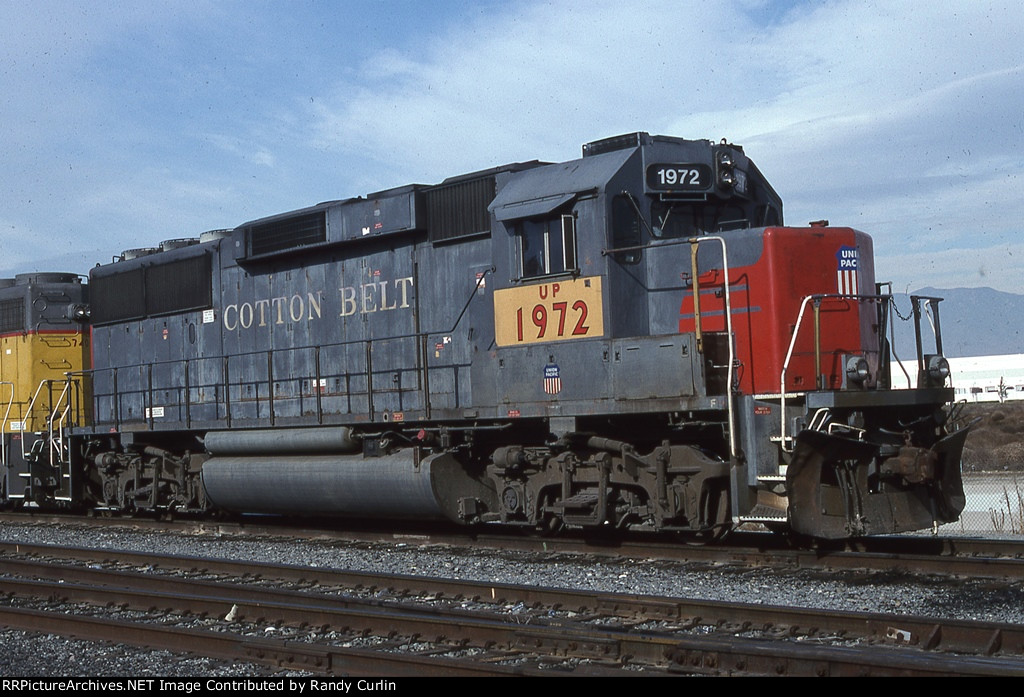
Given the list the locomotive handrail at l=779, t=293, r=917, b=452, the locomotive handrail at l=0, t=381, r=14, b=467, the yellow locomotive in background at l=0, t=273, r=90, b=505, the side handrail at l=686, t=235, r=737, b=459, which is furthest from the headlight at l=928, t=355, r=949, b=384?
the locomotive handrail at l=0, t=381, r=14, b=467

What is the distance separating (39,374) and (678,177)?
1137 cm

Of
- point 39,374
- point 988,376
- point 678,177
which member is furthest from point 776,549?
point 988,376

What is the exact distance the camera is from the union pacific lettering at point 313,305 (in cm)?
1215

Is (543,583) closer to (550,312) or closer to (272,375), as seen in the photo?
(550,312)

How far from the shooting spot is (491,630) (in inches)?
244

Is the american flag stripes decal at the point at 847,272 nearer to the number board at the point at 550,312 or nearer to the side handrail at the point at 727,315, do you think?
the side handrail at the point at 727,315

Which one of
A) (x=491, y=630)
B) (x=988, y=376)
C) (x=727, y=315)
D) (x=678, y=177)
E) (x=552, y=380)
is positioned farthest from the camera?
(x=988, y=376)

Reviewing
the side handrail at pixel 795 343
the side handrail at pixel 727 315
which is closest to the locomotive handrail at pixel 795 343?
the side handrail at pixel 795 343

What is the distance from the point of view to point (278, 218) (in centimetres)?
1348

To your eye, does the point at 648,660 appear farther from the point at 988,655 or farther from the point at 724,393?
the point at 724,393

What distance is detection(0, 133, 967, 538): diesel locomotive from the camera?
29.2ft

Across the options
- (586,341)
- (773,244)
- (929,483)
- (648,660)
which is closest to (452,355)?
(586,341)

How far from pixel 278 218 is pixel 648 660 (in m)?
9.19

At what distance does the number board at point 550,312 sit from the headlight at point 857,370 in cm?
213
